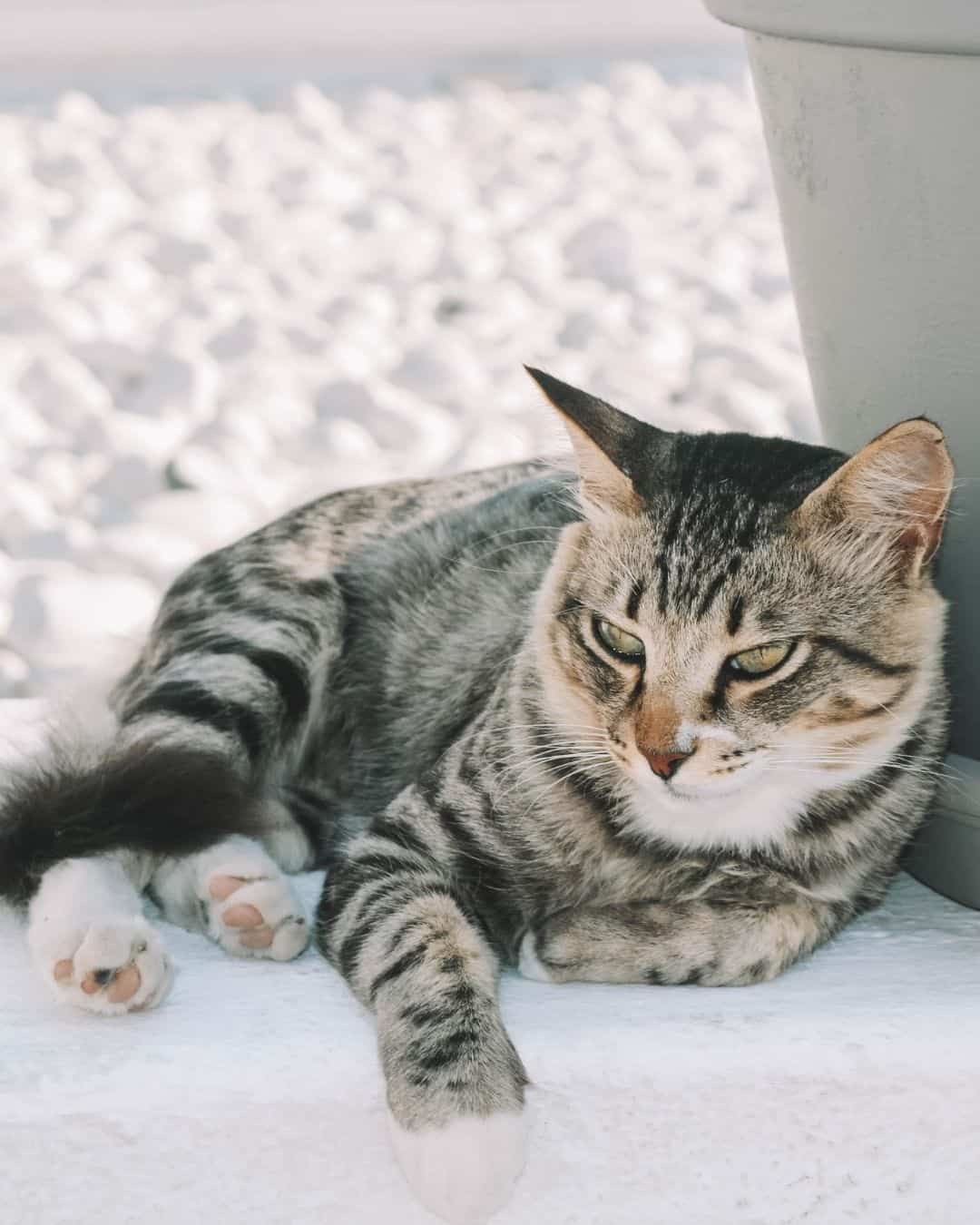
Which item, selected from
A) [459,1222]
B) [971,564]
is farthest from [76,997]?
[971,564]

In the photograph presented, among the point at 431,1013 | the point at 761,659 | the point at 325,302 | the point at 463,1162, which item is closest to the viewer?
the point at 463,1162

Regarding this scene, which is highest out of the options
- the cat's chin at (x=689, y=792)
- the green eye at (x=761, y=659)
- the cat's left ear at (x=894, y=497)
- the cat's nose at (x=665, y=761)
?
the cat's left ear at (x=894, y=497)

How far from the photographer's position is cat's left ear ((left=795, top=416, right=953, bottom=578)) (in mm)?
1795

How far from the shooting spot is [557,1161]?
1.84 m

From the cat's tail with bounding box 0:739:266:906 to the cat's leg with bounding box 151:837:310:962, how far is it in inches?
1.7

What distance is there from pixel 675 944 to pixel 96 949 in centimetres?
65

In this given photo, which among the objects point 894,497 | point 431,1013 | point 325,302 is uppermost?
point 325,302

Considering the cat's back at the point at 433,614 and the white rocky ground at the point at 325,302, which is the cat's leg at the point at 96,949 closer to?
the cat's back at the point at 433,614

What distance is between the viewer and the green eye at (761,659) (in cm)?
191

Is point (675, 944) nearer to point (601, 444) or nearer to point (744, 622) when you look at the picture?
A: point (744, 622)

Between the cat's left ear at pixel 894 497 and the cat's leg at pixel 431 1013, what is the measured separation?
2.02 ft

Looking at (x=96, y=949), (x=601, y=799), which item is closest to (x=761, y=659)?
(x=601, y=799)

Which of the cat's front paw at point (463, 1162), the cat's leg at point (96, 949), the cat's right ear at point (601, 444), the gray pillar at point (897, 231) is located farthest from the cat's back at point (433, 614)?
the cat's front paw at point (463, 1162)

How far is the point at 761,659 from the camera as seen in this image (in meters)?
1.91
